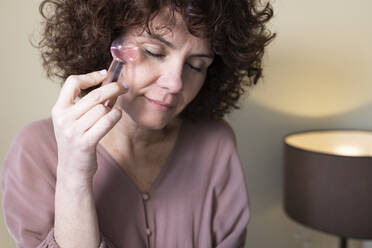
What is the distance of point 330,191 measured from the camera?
4.58 ft

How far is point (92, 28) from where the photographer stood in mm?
979

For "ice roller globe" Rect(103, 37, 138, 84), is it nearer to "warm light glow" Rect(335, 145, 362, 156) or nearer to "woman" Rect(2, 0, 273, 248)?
"woman" Rect(2, 0, 273, 248)

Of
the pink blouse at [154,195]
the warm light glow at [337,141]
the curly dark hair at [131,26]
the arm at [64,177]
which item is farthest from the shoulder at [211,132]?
the arm at [64,177]

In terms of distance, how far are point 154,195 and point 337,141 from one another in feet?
2.95

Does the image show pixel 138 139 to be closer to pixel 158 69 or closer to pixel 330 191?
pixel 158 69

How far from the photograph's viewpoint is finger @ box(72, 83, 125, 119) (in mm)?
810

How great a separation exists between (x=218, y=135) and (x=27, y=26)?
0.78 m

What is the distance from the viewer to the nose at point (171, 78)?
3.18 ft

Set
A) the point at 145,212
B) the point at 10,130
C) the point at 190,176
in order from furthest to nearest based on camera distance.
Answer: the point at 10,130 → the point at 190,176 → the point at 145,212

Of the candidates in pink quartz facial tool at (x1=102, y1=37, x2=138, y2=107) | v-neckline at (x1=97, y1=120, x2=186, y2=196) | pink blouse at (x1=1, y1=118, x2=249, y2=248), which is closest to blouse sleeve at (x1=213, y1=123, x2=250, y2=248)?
pink blouse at (x1=1, y1=118, x2=249, y2=248)

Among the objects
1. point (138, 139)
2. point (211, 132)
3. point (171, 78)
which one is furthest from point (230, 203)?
point (171, 78)

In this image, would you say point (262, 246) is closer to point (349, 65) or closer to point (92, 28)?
point (349, 65)

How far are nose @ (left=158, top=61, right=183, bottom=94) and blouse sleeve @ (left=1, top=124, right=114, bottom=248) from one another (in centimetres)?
36

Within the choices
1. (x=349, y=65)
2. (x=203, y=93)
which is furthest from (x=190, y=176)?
(x=349, y=65)
